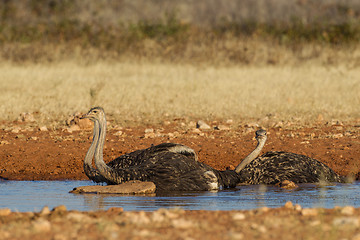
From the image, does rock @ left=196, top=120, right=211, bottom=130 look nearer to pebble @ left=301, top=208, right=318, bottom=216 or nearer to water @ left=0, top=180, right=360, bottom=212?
water @ left=0, top=180, right=360, bottom=212

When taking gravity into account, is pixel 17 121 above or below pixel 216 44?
below

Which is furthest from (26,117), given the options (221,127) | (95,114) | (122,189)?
(122,189)

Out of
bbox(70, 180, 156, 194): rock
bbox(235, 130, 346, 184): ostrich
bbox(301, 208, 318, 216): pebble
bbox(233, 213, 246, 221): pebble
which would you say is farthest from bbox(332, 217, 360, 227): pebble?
bbox(235, 130, 346, 184): ostrich

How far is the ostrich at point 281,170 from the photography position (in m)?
10.4

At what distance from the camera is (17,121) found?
49.0 feet

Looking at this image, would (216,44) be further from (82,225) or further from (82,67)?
(82,225)

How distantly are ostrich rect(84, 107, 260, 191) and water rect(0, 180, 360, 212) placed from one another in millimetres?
256

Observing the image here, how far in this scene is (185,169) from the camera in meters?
9.71

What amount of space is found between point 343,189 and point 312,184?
77 cm

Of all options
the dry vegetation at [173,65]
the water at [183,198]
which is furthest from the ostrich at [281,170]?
the dry vegetation at [173,65]

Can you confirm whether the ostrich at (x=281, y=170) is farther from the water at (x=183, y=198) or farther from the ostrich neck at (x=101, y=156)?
the ostrich neck at (x=101, y=156)

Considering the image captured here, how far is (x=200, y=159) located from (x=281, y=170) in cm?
174

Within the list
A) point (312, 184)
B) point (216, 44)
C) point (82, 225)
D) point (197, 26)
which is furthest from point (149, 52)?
point (82, 225)

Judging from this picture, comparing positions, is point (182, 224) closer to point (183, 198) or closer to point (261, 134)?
point (183, 198)
